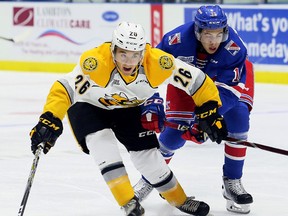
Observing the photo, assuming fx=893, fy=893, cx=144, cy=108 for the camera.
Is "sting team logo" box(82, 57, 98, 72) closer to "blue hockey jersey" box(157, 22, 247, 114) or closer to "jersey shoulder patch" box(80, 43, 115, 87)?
"jersey shoulder patch" box(80, 43, 115, 87)

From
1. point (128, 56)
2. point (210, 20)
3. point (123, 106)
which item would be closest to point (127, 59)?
point (128, 56)

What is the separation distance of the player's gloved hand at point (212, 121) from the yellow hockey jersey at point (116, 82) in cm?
4

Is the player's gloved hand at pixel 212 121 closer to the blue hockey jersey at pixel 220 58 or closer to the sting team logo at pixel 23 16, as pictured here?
the blue hockey jersey at pixel 220 58

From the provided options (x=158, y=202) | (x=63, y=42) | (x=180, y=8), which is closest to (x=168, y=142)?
(x=158, y=202)

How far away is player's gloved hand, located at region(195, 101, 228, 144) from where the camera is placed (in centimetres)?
382

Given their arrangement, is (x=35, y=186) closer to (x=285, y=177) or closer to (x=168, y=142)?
(x=168, y=142)

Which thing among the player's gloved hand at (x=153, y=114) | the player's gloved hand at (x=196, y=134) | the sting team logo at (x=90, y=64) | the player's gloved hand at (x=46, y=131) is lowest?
the player's gloved hand at (x=196, y=134)

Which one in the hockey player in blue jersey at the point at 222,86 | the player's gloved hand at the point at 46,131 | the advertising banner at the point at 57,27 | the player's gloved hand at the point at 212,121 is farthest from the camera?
the advertising banner at the point at 57,27

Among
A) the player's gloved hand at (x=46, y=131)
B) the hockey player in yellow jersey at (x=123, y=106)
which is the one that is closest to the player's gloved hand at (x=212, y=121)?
the hockey player in yellow jersey at (x=123, y=106)

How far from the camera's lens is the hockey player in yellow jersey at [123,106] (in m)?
3.63

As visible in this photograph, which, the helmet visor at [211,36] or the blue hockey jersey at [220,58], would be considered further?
the blue hockey jersey at [220,58]

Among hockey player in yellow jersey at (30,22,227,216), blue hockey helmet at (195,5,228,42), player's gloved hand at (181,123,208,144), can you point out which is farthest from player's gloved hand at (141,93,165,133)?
blue hockey helmet at (195,5,228,42)

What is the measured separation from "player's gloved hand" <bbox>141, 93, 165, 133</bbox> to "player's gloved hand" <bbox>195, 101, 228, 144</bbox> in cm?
19

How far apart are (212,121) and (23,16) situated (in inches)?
338
